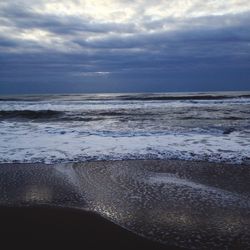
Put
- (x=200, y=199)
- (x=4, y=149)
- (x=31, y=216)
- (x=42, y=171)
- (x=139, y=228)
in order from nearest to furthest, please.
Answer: (x=139, y=228)
(x=31, y=216)
(x=200, y=199)
(x=42, y=171)
(x=4, y=149)

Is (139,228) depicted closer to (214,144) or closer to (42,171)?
(42,171)

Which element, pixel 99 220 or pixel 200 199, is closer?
pixel 99 220

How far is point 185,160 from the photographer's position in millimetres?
7336

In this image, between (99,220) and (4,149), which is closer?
(99,220)

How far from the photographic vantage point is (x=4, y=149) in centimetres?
888

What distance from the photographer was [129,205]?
4.50 m

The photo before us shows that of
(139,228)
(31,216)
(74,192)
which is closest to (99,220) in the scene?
(139,228)

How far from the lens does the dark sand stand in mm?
3511

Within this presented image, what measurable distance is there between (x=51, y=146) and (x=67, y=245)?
20.1ft

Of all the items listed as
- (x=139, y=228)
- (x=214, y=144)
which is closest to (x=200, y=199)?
(x=139, y=228)

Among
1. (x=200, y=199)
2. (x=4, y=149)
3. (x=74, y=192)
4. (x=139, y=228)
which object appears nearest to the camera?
(x=139, y=228)

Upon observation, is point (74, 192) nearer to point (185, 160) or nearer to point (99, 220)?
point (99, 220)

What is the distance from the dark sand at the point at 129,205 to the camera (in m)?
3.51

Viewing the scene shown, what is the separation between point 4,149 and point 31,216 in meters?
5.28
